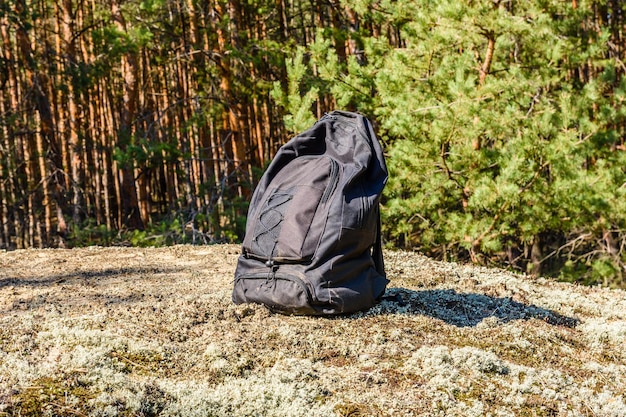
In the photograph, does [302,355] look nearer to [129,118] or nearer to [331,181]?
[331,181]

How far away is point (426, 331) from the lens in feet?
10.9

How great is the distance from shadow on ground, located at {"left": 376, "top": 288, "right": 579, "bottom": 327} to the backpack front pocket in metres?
0.66

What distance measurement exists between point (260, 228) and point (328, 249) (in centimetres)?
46

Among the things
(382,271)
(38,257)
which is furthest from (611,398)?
(38,257)

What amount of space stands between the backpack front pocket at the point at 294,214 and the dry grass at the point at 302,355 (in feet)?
1.12

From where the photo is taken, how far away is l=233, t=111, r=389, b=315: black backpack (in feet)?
10.5

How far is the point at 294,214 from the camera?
10.9 ft

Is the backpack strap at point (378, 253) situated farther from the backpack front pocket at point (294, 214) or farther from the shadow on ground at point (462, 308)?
the backpack front pocket at point (294, 214)

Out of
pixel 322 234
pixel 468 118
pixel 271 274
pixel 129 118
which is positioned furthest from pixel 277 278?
pixel 129 118

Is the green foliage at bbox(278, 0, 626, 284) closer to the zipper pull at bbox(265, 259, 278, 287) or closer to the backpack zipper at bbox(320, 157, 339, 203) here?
the backpack zipper at bbox(320, 157, 339, 203)

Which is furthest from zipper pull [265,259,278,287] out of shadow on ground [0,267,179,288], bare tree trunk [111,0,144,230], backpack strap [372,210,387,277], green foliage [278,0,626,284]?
bare tree trunk [111,0,144,230]

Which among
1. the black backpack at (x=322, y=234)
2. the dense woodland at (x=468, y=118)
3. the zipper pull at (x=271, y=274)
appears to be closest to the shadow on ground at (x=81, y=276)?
the black backpack at (x=322, y=234)

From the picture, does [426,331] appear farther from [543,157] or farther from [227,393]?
[543,157]

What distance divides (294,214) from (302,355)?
0.78 metres
